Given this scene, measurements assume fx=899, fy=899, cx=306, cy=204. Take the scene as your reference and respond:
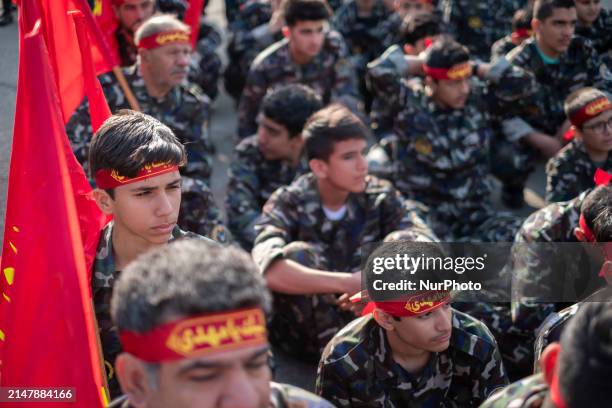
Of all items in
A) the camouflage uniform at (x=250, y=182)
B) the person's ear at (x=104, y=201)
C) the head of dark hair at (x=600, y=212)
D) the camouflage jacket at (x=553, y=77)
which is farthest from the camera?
the camouflage jacket at (x=553, y=77)

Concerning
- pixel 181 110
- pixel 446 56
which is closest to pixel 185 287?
pixel 181 110

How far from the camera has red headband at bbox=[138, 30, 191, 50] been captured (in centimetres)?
549

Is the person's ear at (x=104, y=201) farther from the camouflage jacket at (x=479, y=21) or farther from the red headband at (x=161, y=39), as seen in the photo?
the camouflage jacket at (x=479, y=21)

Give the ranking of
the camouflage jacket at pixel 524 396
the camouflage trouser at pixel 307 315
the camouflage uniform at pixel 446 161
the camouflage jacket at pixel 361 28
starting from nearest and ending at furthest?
the camouflage jacket at pixel 524 396, the camouflage trouser at pixel 307 315, the camouflage uniform at pixel 446 161, the camouflage jacket at pixel 361 28

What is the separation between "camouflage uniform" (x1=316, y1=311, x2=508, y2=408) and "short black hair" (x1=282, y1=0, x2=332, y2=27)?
3842 millimetres

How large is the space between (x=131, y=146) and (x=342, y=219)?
1.72 m

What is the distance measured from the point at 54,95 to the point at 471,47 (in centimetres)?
591

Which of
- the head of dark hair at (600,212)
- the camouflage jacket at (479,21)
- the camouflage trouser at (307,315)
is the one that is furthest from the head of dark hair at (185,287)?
the camouflage jacket at (479,21)

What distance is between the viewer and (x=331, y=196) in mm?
4699

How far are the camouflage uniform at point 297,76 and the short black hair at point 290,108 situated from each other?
111 centimetres

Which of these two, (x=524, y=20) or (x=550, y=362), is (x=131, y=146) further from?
(x=524, y=20)

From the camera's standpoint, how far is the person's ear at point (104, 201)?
3.30 meters

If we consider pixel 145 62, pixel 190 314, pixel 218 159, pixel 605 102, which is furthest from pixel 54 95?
pixel 218 159

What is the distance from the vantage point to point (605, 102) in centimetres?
520
